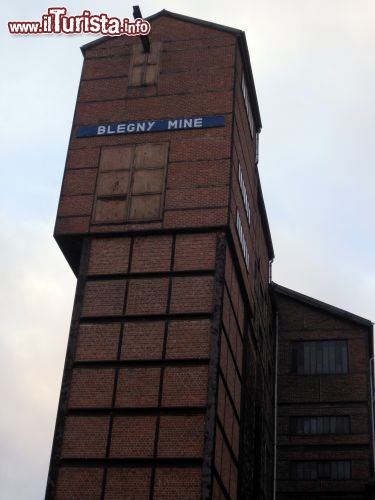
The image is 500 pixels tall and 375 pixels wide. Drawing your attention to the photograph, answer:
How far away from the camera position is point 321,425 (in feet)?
123

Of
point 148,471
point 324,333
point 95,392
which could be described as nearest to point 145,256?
point 95,392

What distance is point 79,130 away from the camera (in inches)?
1184

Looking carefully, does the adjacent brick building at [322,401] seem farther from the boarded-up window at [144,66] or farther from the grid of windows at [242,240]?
the boarded-up window at [144,66]

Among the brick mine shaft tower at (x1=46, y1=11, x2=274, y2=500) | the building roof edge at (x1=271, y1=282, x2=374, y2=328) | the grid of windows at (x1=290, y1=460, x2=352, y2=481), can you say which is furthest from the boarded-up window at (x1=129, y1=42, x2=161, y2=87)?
the grid of windows at (x1=290, y1=460, x2=352, y2=481)

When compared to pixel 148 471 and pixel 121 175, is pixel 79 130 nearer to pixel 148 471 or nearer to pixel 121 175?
pixel 121 175

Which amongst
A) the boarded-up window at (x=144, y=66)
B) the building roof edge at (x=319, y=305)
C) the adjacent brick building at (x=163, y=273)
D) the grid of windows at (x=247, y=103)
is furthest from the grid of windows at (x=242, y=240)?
the building roof edge at (x=319, y=305)

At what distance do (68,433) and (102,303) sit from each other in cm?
453

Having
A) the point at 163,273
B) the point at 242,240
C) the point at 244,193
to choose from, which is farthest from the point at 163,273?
the point at 244,193

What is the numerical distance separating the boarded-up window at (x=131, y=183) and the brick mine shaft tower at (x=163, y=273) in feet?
0.17

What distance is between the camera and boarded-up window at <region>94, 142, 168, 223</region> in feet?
90.7

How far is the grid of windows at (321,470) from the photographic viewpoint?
119 ft

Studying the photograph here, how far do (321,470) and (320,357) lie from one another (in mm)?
5693

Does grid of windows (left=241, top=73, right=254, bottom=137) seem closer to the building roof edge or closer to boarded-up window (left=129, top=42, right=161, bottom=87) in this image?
boarded-up window (left=129, top=42, right=161, bottom=87)

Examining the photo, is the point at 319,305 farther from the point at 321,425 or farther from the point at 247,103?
the point at 247,103
